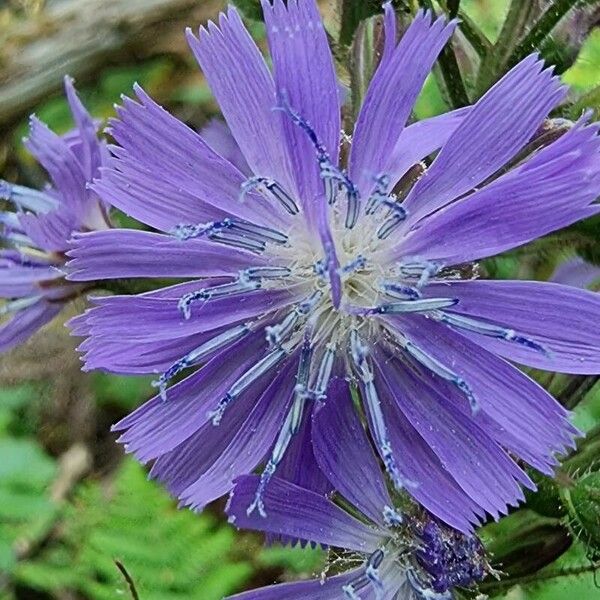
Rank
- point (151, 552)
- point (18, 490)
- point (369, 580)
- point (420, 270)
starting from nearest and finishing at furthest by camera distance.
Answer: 1. point (420, 270)
2. point (369, 580)
3. point (151, 552)
4. point (18, 490)

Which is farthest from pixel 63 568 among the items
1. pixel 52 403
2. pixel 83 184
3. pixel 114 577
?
pixel 83 184

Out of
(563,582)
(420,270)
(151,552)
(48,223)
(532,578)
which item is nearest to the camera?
(420,270)

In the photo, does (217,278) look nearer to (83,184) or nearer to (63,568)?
(83,184)

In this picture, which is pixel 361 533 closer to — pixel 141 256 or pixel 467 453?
pixel 467 453

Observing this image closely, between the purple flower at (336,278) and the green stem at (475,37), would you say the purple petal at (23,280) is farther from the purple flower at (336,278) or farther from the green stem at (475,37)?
the green stem at (475,37)

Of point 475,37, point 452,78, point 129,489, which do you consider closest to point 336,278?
point 452,78

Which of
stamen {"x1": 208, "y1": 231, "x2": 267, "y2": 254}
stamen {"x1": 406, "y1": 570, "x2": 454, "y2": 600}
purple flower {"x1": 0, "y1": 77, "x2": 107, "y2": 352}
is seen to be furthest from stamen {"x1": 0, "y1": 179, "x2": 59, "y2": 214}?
stamen {"x1": 406, "y1": 570, "x2": 454, "y2": 600}
